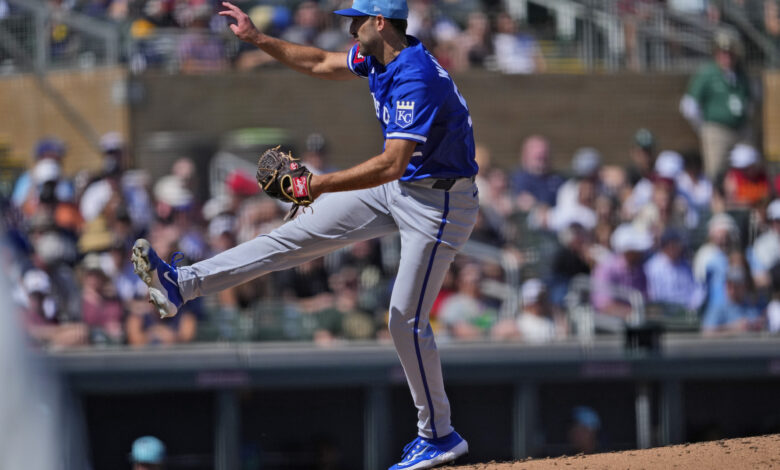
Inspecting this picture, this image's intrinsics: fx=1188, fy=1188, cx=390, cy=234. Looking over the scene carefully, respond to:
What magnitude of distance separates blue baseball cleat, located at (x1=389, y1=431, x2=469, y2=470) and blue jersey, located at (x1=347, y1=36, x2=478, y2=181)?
1.08 meters

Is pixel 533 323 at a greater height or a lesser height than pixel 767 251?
lesser

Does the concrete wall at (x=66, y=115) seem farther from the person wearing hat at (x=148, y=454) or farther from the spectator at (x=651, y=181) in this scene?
the spectator at (x=651, y=181)

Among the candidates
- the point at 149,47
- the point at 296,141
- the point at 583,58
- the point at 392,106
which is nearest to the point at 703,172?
the point at 583,58

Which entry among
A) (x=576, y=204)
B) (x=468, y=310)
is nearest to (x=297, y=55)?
(x=468, y=310)

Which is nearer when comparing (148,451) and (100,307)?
(148,451)

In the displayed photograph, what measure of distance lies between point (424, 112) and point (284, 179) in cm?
57

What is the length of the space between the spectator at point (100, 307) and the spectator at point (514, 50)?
5.22 m

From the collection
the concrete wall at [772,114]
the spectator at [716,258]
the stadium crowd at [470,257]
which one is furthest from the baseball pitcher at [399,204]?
the concrete wall at [772,114]

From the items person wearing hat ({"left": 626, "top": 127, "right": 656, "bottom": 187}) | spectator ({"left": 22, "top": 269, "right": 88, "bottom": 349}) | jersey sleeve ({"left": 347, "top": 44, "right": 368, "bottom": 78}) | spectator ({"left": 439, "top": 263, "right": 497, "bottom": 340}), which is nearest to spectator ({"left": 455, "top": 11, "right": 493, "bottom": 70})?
person wearing hat ({"left": 626, "top": 127, "right": 656, "bottom": 187})

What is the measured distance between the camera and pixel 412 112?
426 centimetres

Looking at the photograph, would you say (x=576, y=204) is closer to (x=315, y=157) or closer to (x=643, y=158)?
(x=643, y=158)

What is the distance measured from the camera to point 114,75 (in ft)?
35.9

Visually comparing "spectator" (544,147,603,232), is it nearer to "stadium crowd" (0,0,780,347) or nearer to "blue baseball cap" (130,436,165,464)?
"stadium crowd" (0,0,780,347)

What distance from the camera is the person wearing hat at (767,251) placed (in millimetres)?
8461
